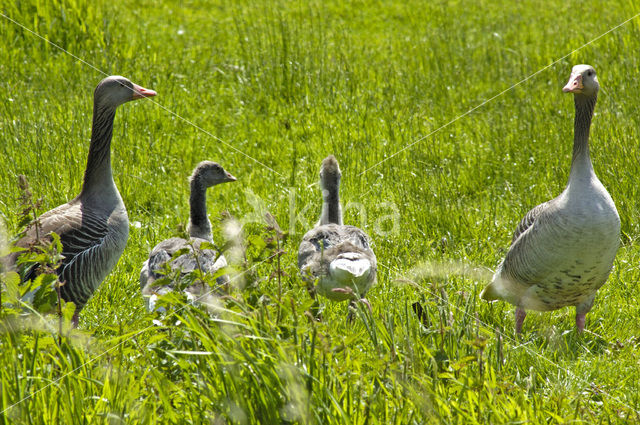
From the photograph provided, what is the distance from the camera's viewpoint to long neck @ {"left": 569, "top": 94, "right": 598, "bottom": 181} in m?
5.12

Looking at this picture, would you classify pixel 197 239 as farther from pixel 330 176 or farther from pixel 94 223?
pixel 330 176

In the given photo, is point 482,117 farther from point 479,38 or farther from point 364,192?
point 479,38

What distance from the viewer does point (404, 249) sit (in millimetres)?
6992

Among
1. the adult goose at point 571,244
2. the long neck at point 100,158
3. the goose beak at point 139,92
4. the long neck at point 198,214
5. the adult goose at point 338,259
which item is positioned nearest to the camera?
the adult goose at point 571,244

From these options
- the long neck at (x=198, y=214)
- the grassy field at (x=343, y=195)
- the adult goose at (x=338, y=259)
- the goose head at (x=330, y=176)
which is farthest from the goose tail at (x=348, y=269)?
the long neck at (x=198, y=214)

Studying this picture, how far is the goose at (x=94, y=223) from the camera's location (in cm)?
522

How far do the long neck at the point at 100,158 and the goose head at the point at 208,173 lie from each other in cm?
104

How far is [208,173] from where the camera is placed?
6.87m

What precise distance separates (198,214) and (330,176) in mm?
1377

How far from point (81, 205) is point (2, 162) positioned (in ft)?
9.08

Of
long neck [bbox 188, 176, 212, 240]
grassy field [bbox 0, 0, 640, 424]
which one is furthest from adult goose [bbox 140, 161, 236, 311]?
grassy field [bbox 0, 0, 640, 424]

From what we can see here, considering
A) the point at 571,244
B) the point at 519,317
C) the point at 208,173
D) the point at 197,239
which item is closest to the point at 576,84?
the point at 571,244

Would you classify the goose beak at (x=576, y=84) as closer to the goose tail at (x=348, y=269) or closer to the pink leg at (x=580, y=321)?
the pink leg at (x=580, y=321)

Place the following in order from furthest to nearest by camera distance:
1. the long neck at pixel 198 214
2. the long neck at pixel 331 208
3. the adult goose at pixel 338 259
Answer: the long neck at pixel 331 208 → the long neck at pixel 198 214 → the adult goose at pixel 338 259
